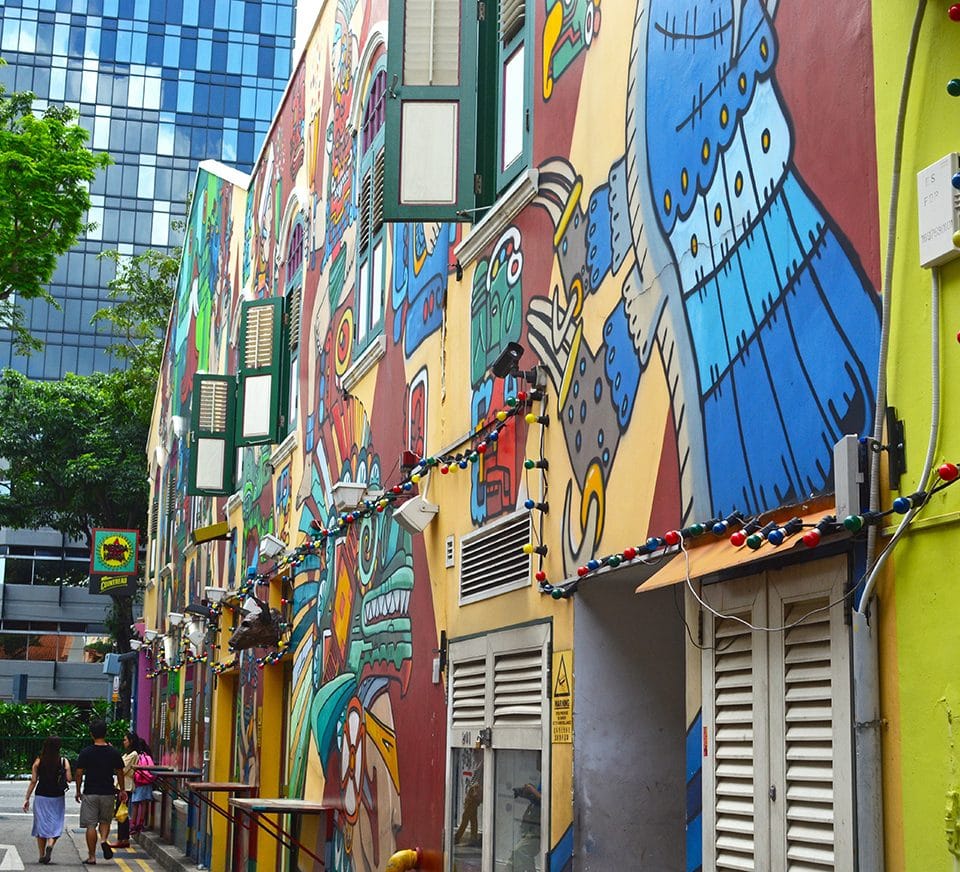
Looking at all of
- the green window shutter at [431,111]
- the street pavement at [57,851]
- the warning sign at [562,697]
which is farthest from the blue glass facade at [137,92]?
the warning sign at [562,697]

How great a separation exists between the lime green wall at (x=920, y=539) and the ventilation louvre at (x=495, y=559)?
3535 mm

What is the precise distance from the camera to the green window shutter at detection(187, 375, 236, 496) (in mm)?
18078

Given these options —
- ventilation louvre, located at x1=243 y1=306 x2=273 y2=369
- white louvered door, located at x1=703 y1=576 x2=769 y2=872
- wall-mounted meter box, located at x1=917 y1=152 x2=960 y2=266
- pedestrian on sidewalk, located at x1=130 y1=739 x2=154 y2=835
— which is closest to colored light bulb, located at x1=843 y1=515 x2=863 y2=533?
wall-mounted meter box, located at x1=917 y1=152 x2=960 y2=266

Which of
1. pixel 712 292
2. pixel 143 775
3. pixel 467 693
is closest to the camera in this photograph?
pixel 712 292

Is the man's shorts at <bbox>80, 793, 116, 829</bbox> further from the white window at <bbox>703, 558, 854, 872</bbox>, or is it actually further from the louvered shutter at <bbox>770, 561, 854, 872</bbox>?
the louvered shutter at <bbox>770, 561, 854, 872</bbox>

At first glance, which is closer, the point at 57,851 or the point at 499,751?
the point at 499,751

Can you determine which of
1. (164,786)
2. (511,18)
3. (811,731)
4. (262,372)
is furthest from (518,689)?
(164,786)

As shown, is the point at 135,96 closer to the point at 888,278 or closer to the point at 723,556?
the point at 723,556

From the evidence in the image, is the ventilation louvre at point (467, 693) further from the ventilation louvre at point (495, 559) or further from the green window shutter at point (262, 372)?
the green window shutter at point (262, 372)

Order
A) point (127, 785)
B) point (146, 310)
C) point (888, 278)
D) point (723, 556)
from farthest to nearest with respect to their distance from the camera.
A: 1. point (146, 310)
2. point (127, 785)
3. point (723, 556)
4. point (888, 278)

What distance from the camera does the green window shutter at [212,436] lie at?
18.1 metres

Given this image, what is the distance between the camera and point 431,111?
9141 mm

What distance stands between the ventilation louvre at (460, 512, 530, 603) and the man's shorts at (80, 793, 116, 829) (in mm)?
11837

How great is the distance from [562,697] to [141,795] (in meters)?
18.3
